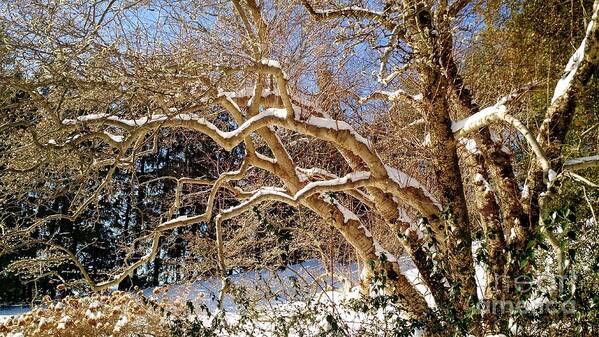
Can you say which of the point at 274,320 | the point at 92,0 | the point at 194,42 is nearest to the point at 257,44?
the point at 194,42

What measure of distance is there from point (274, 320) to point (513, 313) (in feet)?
7.63

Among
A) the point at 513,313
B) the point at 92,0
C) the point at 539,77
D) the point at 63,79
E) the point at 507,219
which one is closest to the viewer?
the point at 63,79

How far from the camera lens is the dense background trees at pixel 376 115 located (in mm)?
Answer: 3330

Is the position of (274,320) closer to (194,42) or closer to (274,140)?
(274,140)

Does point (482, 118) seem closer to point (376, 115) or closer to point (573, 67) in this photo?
point (573, 67)

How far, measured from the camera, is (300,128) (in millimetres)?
4746

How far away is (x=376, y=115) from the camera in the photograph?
6918 mm

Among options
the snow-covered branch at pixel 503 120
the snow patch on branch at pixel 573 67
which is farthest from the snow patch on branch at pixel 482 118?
the snow patch on branch at pixel 573 67

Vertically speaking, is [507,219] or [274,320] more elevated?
[507,219]

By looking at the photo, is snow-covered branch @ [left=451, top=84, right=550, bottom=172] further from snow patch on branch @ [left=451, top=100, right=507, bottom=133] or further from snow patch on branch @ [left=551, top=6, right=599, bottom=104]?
snow patch on branch @ [left=551, top=6, right=599, bottom=104]

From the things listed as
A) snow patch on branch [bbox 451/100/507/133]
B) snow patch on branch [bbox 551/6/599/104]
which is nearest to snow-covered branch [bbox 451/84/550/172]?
snow patch on branch [bbox 451/100/507/133]

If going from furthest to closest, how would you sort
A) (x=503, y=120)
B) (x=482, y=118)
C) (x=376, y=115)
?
(x=376, y=115)
(x=482, y=118)
(x=503, y=120)

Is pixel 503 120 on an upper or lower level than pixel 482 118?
lower

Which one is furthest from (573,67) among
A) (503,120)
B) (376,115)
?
(376,115)
